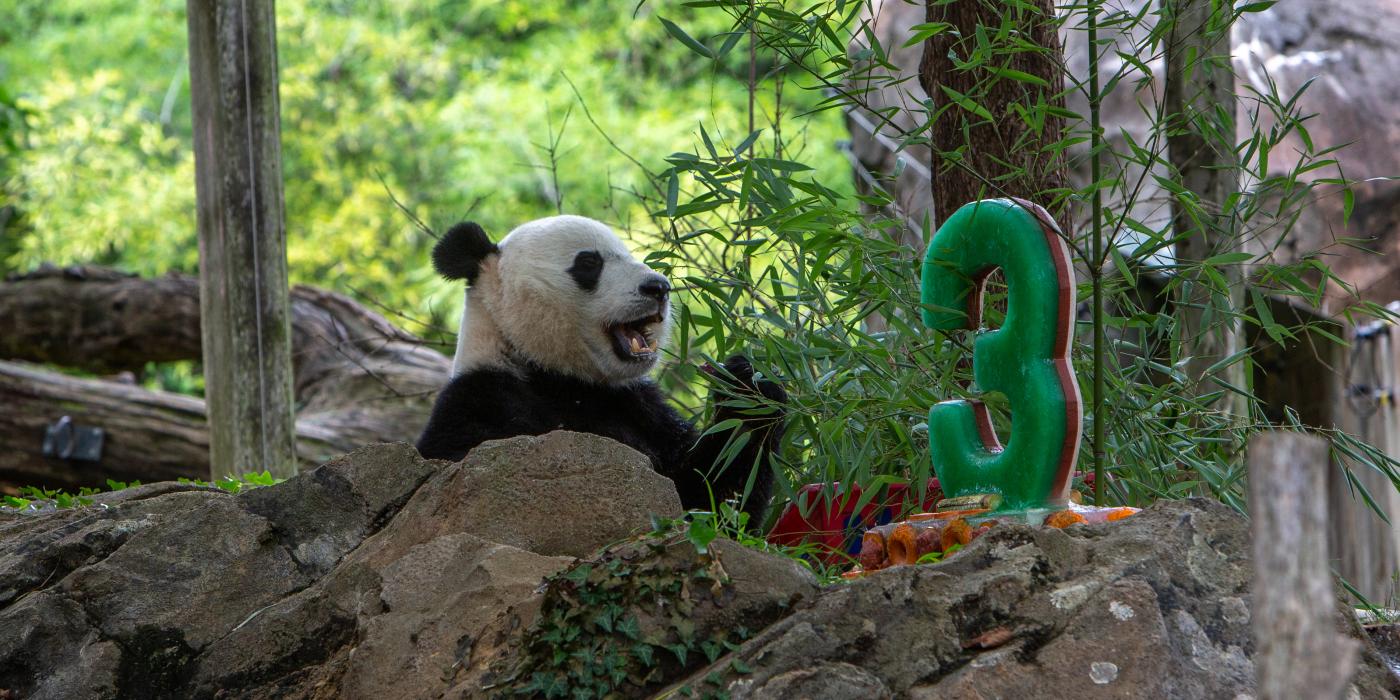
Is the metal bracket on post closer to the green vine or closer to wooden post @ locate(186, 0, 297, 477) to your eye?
wooden post @ locate(186, 0, 297, 477)

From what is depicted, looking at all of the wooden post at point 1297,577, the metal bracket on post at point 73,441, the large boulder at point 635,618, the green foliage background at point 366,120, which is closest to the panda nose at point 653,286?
the large boulder at point 635,618

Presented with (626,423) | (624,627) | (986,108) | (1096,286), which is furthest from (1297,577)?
(626,423)

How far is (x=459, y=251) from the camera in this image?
3.75 meters

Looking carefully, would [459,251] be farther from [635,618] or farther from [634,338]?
[635,618]

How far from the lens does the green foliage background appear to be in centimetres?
1220

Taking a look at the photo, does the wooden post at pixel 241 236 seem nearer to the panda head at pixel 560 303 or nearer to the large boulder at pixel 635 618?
the panda head at pixel 560 303

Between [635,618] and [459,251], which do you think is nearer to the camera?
[635,618]

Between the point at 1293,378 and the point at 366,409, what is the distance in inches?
209

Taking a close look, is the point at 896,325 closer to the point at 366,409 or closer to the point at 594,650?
the point at 594,650

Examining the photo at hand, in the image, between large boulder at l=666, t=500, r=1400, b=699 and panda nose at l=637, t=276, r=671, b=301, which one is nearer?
large boulder at l=666, t=500, r=1400, b=699

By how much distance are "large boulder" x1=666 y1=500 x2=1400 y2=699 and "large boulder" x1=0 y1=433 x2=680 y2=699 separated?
45 centimetres

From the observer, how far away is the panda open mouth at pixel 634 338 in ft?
11.8

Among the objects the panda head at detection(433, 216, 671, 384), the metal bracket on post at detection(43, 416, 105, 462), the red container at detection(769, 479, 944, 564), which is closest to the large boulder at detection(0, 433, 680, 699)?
the red container at detection(769, 479, 944, 564)

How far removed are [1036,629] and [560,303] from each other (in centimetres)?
210
